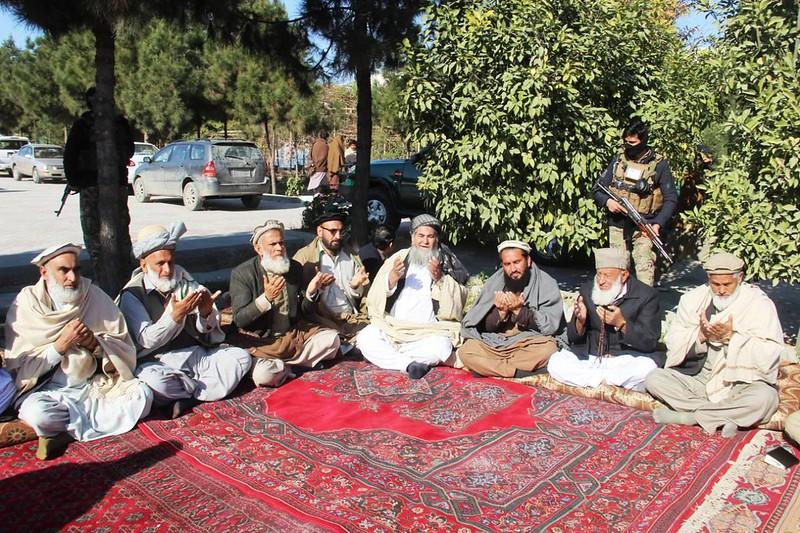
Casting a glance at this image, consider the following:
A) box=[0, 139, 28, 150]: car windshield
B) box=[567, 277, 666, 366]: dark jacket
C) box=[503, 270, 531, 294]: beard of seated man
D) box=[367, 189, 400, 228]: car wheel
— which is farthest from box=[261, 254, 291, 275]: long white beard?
box=[0, 139, 28, 150]: car windshield

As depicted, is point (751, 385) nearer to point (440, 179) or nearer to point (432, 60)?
point (440, 179)

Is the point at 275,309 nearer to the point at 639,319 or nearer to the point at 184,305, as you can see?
the point at 184,305

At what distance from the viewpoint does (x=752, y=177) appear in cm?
493

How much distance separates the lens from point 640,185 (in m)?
5.53

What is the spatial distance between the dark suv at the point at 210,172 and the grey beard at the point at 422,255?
9.99m

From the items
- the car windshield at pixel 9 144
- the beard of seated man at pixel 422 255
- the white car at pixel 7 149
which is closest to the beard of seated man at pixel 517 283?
the beard of seated man at pixel 422 255

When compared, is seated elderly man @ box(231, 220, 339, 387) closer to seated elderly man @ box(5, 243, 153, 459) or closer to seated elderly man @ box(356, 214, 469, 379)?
seated elderly man @ box(356, 214, 469, 379)

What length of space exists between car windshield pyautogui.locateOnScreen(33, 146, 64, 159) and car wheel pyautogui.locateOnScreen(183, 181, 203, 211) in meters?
11.7

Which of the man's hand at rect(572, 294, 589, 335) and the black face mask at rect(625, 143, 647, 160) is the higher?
the black face mask at rect(625, 143, 647, 160)

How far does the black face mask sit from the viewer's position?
557cm

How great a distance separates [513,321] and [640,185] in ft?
5.54

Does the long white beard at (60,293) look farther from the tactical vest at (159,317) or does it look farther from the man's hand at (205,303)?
the man's hand at (205,303)

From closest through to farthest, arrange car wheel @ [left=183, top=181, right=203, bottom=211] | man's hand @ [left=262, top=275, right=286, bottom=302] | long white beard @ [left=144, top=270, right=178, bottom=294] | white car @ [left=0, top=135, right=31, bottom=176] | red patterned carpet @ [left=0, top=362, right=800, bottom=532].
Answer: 1. red patterned carpet @ [left=0, top=362, right=800, bottom=532]
2. long white beard @ [left=144, top=270, right=178, bottom=294]
3. man's hand @ [left=262, top=275, right=286, bottom=302]
4. car wheel @ [left=183, top=181, right=203, bottom=211]
5. white car @ [left=0, top=135, right=31, bottom=176]

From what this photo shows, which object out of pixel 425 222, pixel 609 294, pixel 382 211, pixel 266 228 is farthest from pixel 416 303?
pixel 382 211
